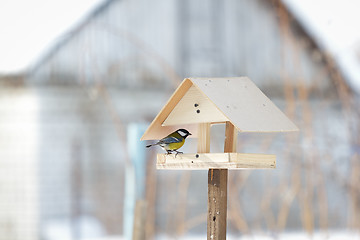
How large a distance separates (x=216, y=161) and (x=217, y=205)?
17cm

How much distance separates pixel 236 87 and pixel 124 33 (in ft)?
8.82

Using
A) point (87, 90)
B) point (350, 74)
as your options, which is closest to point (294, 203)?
point (350, 74)

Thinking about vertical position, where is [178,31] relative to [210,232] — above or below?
above

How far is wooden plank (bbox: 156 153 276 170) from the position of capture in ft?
6.38

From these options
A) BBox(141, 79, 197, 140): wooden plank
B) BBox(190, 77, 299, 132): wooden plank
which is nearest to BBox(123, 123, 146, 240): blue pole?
BBox(141, 79, 197, 140): wooden plank

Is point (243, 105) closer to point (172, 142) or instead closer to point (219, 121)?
point (219, 121)

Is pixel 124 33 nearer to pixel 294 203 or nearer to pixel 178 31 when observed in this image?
pixel 178 31

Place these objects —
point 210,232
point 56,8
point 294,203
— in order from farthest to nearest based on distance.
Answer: point 294,203 → point 56,8 → point 210,232

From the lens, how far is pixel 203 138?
84.0 inches

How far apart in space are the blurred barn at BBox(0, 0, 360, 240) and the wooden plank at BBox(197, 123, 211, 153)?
97.9 inches

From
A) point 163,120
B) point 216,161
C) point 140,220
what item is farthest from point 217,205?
point 140,220

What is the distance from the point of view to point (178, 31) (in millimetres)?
4809

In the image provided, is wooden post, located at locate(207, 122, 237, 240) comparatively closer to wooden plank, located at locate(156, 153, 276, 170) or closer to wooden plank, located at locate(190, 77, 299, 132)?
wooden plank, located at locate(156, 153, 276, 170)

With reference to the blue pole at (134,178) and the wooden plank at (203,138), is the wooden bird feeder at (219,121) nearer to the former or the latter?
the wooden plank at (203,138)
